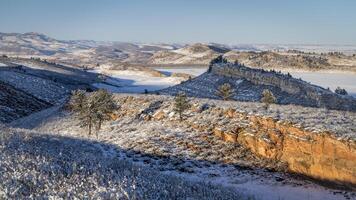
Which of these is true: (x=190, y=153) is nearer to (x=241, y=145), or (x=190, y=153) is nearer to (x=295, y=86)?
(x=241, y=145)

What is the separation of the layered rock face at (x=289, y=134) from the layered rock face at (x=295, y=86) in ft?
83.7

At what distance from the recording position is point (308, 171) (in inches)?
1469

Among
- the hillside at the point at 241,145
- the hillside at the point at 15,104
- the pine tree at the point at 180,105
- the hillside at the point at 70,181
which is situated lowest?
the hillside at the point at 15,104

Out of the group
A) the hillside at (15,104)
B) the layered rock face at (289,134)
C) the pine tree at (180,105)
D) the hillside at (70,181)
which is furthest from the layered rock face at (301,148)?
the hillside at (15,104)

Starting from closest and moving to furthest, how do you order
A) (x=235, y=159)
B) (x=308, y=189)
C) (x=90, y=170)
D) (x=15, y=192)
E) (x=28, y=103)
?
(x=15, y=192) < (x=90, y=170) < (x=308, y=189) < (x=235, y=159) < (x=28, y=103)

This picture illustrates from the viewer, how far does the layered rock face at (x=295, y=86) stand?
71.4m

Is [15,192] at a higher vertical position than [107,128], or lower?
higher

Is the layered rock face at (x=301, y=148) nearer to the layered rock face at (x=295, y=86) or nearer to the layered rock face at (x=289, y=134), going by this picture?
the layered rock face at (x=289, y=134)

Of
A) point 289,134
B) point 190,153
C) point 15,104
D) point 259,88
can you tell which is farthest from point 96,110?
point 259,88

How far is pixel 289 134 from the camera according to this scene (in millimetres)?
40469

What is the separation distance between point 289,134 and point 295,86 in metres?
43.5

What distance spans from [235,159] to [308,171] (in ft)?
20.4

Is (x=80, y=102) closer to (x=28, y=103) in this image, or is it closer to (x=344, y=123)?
(x=344, y=123)

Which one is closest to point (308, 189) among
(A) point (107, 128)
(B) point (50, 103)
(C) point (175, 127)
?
(C) point (175, 127)
